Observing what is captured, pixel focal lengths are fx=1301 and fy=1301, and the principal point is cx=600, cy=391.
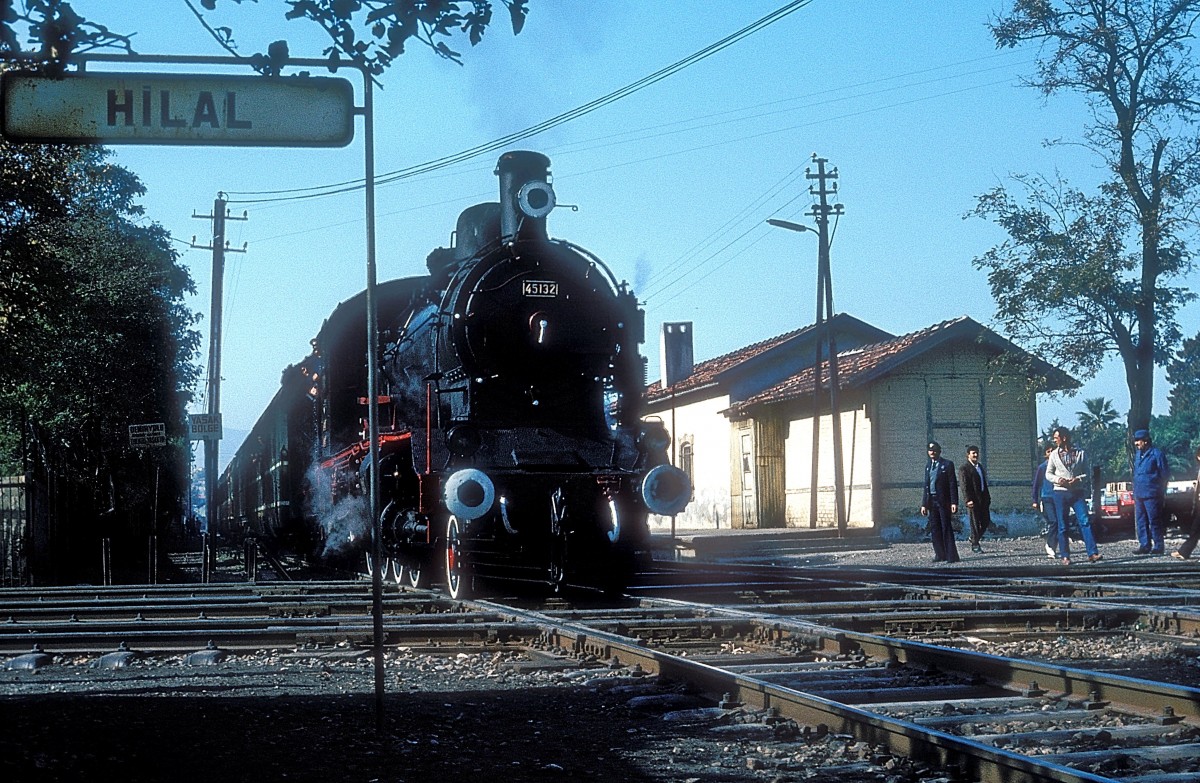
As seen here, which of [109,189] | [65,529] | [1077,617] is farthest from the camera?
[109,189]

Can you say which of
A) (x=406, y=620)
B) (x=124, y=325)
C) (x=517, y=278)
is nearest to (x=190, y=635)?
(x=406, y=620)

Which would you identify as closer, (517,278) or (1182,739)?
(1182,739)

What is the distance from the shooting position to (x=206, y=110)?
5723 mm

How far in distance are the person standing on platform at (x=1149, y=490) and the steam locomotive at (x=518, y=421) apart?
7.97 meters

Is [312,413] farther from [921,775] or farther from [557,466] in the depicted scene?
[921,775]

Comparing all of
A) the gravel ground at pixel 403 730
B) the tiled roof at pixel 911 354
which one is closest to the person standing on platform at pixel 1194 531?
the gravel ground at pixel 403 730

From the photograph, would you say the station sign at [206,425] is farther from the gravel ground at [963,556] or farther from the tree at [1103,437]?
the tree at [1103,437]

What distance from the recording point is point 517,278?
11945 millimetres

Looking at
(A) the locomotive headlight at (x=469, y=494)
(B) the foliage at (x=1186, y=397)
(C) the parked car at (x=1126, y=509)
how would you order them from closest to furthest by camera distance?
(A) the locomotive headlight at (x=469, y=494)
(C) the parked car at (x=1126, y=509)
(B) the foliage at (x=1186, y=397)

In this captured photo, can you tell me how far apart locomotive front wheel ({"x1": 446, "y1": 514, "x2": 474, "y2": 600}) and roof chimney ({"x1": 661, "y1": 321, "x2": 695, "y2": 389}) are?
7.54 m

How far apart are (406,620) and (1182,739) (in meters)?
5.88

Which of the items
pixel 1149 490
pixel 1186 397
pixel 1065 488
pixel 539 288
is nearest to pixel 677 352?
pixel 1065 488

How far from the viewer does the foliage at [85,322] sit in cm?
1852

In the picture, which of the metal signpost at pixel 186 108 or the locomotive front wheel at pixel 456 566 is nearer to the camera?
the metal signpost at pixel 186 108
